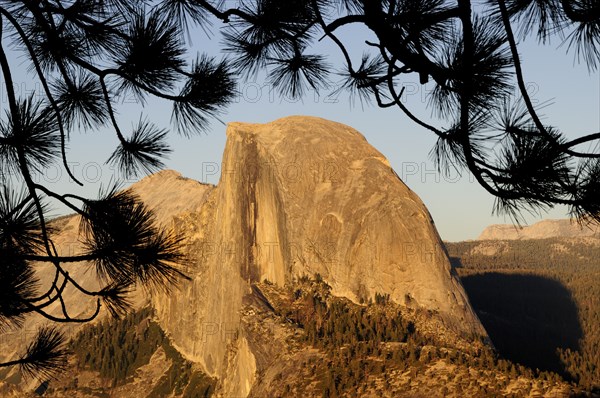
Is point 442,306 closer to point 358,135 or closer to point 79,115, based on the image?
point 358,135

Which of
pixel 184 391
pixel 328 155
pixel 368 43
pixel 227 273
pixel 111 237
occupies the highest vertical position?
pixel 328 155

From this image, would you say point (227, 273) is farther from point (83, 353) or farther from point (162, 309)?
point (83, 353)

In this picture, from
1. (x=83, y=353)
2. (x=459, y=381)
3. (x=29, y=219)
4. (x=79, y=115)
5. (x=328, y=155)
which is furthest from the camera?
(x=83, y=353)

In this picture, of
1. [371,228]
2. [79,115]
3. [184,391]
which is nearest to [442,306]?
[371,228]

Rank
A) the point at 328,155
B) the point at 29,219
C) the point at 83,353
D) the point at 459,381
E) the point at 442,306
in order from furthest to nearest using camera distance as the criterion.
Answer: the point at 83,353 < the point at 328,155 < the point at 442,306 < the point at 459,381 < the point at 29,219

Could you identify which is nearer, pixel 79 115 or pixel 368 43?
pixel 368 43

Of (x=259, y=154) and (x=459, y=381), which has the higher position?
Result: (x=259, y=154)
